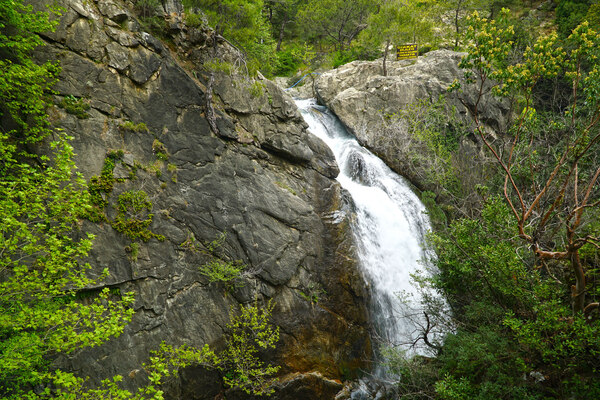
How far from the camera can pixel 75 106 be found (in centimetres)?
920

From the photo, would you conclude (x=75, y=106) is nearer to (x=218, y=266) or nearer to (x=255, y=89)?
(x=218, y=266)

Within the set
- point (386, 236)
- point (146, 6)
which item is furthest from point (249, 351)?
point (146, 6)

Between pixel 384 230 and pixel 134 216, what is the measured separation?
992 cm

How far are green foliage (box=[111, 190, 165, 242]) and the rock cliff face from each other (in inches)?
4.7

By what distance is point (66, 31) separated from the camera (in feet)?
30.5

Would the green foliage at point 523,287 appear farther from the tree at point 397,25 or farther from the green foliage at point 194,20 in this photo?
A: the tree at point 397,25

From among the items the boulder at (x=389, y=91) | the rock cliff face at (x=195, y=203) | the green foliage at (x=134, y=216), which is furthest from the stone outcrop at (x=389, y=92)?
the green foliage at (x=134, y=216)

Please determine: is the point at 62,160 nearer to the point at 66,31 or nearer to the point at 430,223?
the point at 66,31

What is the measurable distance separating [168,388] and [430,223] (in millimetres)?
13143

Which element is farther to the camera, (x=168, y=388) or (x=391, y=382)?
(x=391, y=382)

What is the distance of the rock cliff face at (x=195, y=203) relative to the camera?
9242mm

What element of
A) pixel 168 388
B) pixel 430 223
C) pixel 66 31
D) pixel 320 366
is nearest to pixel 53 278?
pixel 168 388

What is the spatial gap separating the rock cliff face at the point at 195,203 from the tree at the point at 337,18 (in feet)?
74.5

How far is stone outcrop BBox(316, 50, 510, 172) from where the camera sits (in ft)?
69.5
